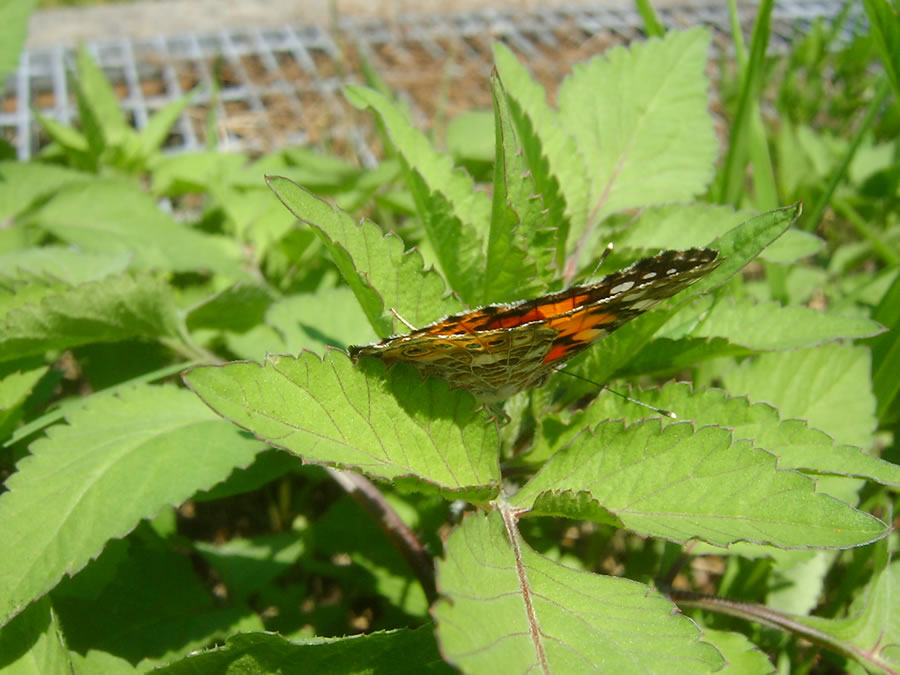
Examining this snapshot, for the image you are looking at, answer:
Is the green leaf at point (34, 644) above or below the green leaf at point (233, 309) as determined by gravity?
below

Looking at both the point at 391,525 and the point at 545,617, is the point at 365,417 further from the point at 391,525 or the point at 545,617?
the point at 391,525

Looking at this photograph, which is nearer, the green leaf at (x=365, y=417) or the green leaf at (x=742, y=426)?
the green leaf at (x=365, y=417)

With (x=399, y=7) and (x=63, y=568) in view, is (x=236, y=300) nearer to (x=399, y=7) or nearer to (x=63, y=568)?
(x=63, y=568)

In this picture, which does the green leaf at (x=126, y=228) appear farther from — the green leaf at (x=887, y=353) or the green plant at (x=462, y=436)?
the green leaf at (x=887, y=353)

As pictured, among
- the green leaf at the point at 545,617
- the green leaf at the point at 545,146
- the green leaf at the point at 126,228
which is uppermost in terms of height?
the green leaf at the point at 545,146

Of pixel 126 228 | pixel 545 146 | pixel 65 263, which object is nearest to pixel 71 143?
pixel 126 228

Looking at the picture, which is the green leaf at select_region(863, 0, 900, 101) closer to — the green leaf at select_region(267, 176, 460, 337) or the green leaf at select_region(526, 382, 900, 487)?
the green leaf at select_region(526, 382, 900, 487)

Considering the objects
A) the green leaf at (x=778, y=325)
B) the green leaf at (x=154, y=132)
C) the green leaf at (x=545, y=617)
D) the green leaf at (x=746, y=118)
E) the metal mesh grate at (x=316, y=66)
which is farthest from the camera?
the metal mesh grate at (x=316, y=66)

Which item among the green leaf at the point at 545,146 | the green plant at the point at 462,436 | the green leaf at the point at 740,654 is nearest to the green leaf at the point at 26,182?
the green plant at the point at 462,436
